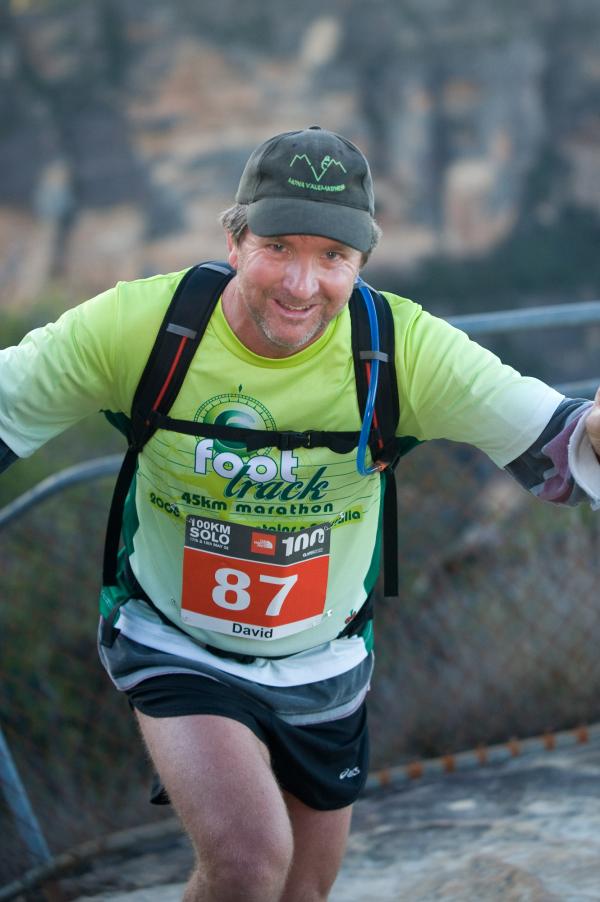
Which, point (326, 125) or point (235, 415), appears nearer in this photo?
point (235, 415)

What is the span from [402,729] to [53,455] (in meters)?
12.5

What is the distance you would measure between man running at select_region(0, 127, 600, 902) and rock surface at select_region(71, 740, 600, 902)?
2.41ft

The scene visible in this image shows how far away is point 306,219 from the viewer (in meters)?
2.21

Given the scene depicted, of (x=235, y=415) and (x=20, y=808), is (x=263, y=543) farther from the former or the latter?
(x=20, y=808)

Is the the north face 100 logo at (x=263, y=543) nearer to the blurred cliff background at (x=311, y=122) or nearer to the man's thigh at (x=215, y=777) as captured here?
the man's thigh at (x=215, y=777)

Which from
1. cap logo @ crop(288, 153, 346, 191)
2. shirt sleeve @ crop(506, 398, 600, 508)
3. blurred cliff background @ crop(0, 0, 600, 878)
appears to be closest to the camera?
shirt sleeve @ crop(506, 398, 600, 508)

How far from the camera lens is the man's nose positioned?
2186 millimetres

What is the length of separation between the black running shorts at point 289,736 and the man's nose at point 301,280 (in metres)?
0.78

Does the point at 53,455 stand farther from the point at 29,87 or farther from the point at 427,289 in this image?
the point at 29,87

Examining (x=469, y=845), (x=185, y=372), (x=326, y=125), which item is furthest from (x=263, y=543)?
(x=326, y=125)

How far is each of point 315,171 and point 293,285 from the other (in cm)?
24

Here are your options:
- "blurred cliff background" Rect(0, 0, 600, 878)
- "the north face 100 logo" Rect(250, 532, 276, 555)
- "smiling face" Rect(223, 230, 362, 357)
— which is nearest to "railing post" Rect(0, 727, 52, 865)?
"the north face 100 logo" Rect(250, 532, 276, 555)

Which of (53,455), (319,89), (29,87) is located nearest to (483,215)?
(319,89)

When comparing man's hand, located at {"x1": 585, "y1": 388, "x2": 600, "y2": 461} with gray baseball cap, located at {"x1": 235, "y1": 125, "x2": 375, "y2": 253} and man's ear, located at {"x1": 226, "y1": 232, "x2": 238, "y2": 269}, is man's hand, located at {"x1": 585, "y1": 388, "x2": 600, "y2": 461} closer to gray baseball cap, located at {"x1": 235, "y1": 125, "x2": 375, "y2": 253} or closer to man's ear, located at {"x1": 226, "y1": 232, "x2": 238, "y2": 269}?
gray baseball cap, located at {"x1": 235, "y1": 125, "x2": 375, "y2": 253}
